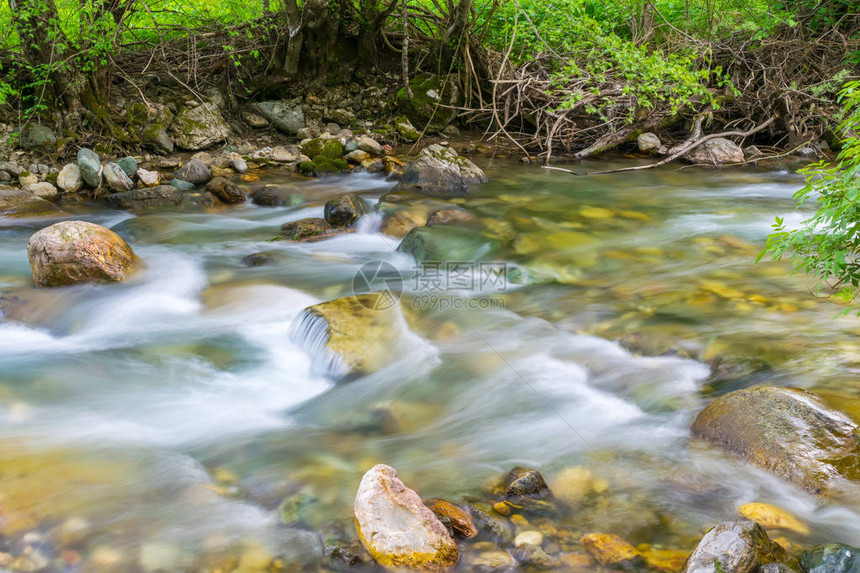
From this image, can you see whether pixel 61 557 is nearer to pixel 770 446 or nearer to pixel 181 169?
pixel 770 446

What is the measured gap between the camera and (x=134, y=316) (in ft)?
18.2

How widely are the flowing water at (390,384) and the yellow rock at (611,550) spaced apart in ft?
0.21

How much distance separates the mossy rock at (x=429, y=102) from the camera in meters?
11.5

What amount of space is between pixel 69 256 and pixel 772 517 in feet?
18.6

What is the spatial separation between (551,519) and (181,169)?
777 centimetres

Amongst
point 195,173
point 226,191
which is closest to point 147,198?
point 195,173

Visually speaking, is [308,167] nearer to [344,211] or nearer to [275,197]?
[275,197]

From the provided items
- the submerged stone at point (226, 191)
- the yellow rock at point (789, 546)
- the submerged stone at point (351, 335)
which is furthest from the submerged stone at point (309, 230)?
the yellow rock at point (789, 546)

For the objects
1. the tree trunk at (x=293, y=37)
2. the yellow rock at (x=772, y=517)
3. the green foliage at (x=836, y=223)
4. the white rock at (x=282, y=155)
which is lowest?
the yellow rock at (x=772, y=517)

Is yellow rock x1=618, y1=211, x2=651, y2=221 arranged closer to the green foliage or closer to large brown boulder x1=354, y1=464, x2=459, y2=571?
the green foliage

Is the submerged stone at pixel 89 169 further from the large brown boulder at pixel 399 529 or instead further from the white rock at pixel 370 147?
the large brown boulder at pixel 399 529

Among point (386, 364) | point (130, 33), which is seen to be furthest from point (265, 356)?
point (130, 33)

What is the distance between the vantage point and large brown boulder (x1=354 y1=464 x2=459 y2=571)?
256cm

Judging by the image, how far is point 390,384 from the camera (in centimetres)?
440
